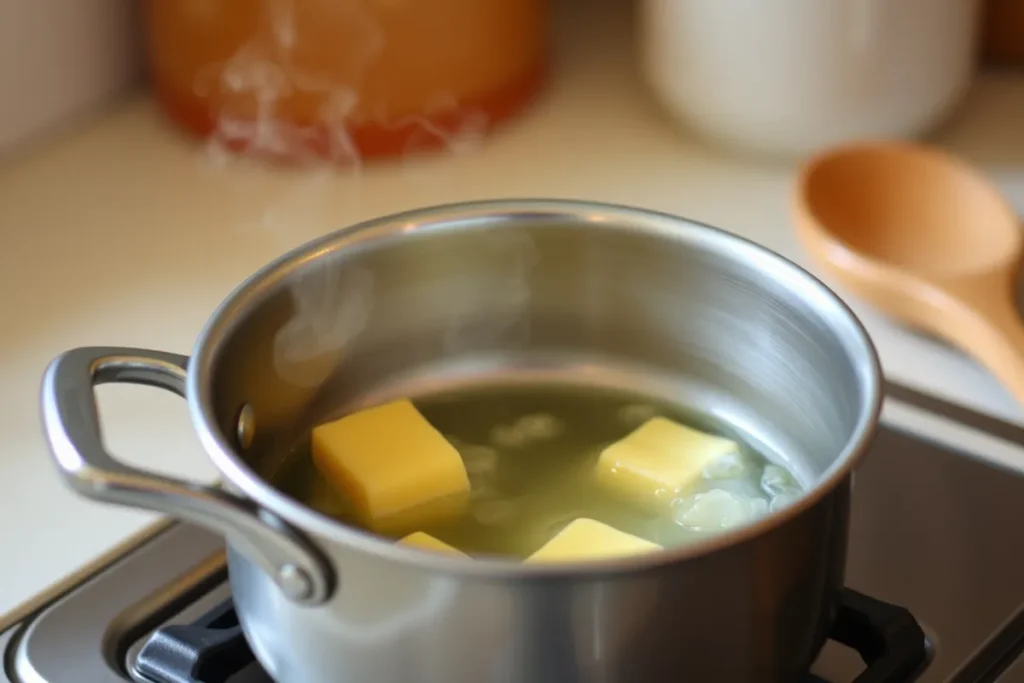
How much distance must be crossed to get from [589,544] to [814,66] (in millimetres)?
395

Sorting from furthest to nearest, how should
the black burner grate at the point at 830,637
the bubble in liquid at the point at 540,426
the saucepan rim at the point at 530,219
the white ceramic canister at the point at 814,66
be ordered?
the white ceramic canister at the point at 814,66 → the bubble in liquid at the point at 540,426 → the black burner grate at the point at 830,637 → the saucepan rim at the point at 530,219

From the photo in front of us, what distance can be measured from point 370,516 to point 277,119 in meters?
0.36

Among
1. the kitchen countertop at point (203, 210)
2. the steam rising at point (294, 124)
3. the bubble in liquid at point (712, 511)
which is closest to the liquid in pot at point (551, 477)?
the bubble in liquid at point (712, 511)

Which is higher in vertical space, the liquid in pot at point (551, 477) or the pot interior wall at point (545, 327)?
the pot interior wall at point (545, 327)

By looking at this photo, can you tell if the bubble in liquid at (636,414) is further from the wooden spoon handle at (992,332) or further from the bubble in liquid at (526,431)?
the wooden spoon handle at (992,332)

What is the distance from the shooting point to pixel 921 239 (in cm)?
70

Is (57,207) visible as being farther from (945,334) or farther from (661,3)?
(945,334)

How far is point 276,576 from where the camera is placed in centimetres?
36

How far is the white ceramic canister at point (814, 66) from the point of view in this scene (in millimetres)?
728

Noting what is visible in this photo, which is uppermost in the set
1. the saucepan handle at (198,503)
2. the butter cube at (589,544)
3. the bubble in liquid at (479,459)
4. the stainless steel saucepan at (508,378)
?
the saucepan handle at (198,503)

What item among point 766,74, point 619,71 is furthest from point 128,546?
point 619,71

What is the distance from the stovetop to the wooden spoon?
6cm

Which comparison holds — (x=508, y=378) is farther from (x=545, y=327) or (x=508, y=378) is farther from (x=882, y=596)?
(x=882, y=596)

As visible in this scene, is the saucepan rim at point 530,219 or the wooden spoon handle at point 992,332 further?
the wooden spoon handle at point 992,332
